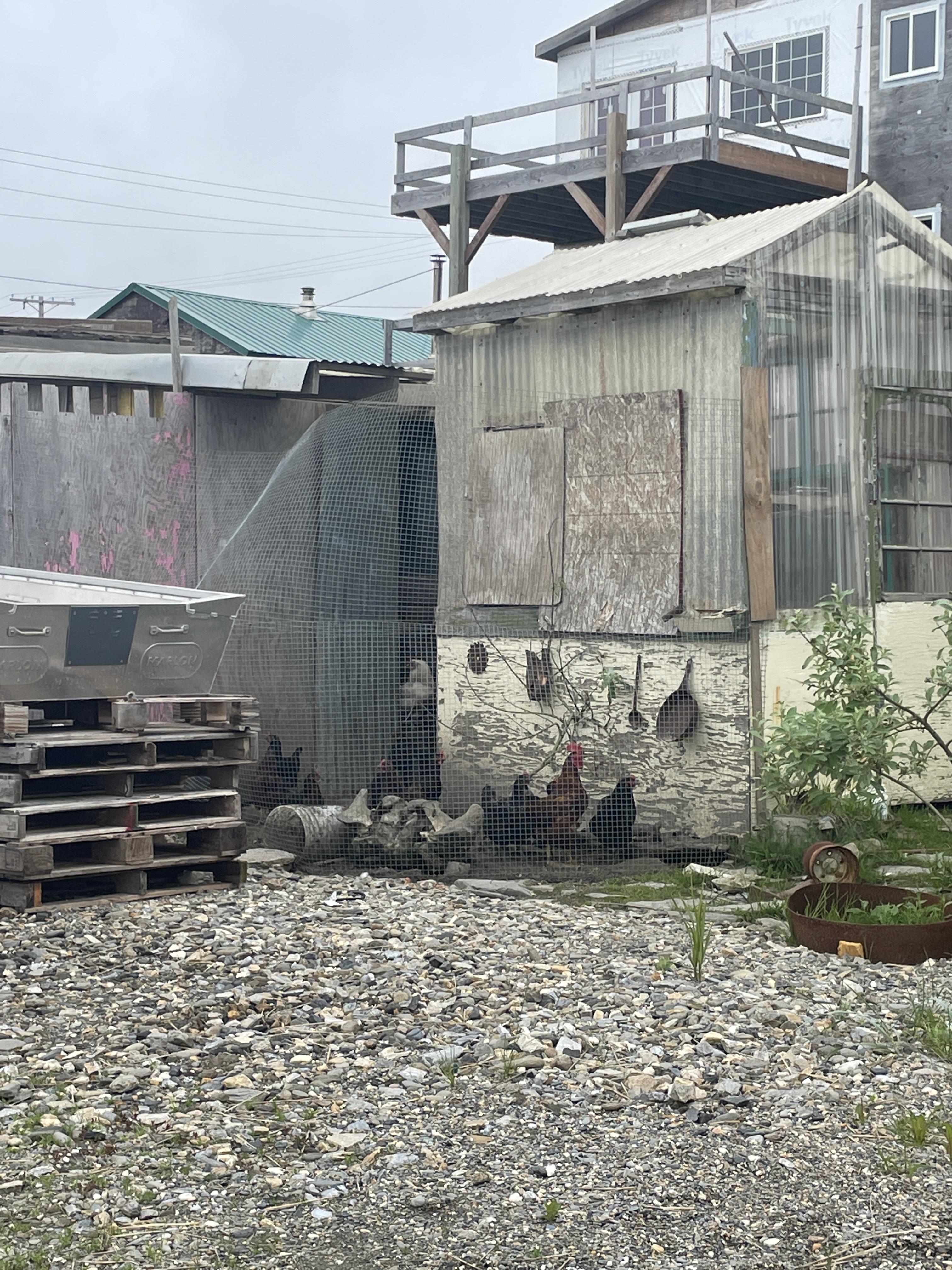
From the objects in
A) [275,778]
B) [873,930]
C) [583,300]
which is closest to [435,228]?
[583,300]

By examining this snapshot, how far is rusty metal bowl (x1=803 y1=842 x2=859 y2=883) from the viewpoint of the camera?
7211 millimetres

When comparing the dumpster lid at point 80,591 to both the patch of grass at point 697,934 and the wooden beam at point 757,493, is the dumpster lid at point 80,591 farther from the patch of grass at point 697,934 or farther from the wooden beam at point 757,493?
the wooden beam at point 757,493

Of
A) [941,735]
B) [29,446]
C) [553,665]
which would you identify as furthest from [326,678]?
[29,446]

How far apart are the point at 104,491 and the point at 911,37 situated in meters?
11.6

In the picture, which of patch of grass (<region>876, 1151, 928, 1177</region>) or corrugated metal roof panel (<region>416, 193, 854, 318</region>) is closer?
patch of grass (<region>876, 1151, 928, 1177</region>)

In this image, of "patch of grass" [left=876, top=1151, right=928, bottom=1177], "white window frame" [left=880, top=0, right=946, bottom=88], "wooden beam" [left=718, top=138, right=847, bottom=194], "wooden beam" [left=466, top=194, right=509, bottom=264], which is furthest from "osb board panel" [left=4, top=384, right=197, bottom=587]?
"white window frame" [left=880, top=0, right=946, bottom=88]

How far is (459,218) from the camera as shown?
14.8 meters

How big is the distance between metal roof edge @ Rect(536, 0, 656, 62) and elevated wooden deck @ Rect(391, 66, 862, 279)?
521 cm

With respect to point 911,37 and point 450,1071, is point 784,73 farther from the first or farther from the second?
point 450,1071

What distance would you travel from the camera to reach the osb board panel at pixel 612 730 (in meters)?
9.52

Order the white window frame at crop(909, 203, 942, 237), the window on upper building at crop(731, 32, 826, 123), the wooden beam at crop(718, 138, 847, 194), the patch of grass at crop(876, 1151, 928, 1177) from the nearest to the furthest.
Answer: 1. the patch of grass at crop(876, 1151, 928, 1177)
2. the wooden beam at crop(718, 138, 847, 194)
3. the white window frame at crop(909, 203, 942, 237)
4. the window on upper building at crop(731, 32, 826, 123)

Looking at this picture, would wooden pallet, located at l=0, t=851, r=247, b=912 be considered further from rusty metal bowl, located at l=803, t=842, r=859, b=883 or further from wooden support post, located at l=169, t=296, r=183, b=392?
wooden support post, located at l=169, t=296, r=183, b=392

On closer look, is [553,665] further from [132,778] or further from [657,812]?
[132,778]

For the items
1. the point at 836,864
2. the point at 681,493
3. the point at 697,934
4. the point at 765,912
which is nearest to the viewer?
the point at 697,934
